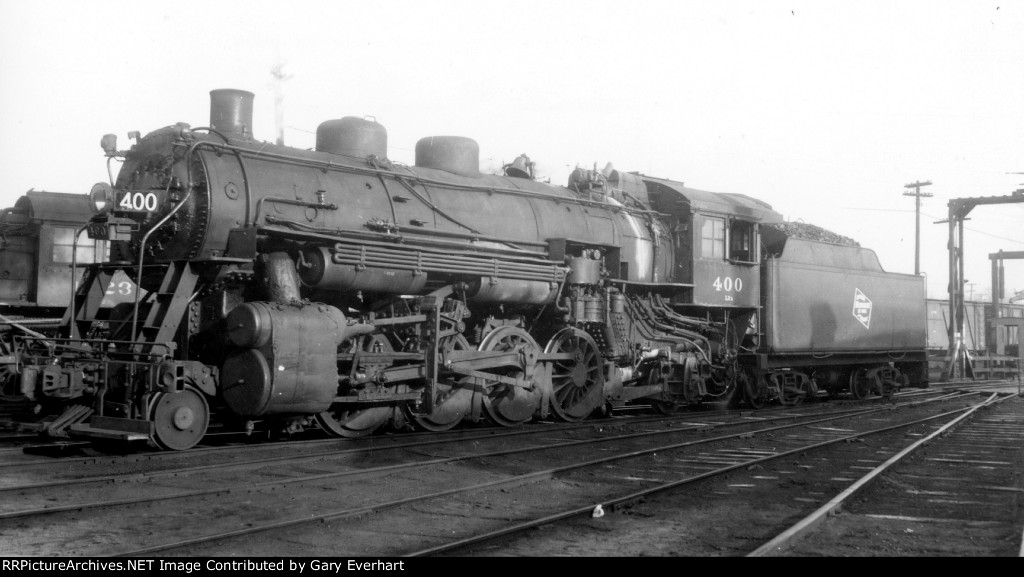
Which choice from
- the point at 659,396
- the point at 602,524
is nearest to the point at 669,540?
the point at 602,524

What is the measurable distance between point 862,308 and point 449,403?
10125mm

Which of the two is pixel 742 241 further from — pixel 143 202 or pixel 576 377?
pixel 143 202

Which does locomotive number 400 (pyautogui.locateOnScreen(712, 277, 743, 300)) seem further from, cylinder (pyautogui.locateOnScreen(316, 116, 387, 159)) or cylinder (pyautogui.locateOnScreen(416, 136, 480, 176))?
cylinder (pyautogui.locateOnScreen(316, 116, 387, 159))

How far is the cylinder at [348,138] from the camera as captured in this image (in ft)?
35.1

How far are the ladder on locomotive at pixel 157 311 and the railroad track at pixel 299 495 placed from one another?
1341 mm

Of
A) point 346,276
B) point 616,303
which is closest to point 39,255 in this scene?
point 346,276

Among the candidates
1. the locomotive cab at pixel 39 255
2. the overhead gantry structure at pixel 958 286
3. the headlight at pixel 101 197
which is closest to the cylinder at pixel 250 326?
the headlight at pixel 101 197

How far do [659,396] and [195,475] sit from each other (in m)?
8.21

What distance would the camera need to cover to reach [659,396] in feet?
45.2

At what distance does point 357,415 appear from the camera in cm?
991

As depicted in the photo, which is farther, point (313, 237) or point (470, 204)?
point (470, 204)

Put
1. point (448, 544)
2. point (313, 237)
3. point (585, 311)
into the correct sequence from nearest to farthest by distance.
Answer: point (448, 544) → point (313, 237) → point (585, 311)

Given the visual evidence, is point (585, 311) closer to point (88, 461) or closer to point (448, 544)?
point (88, 461)

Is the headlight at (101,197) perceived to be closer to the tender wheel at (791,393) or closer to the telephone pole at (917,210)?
the tender wheel at (791,393)
